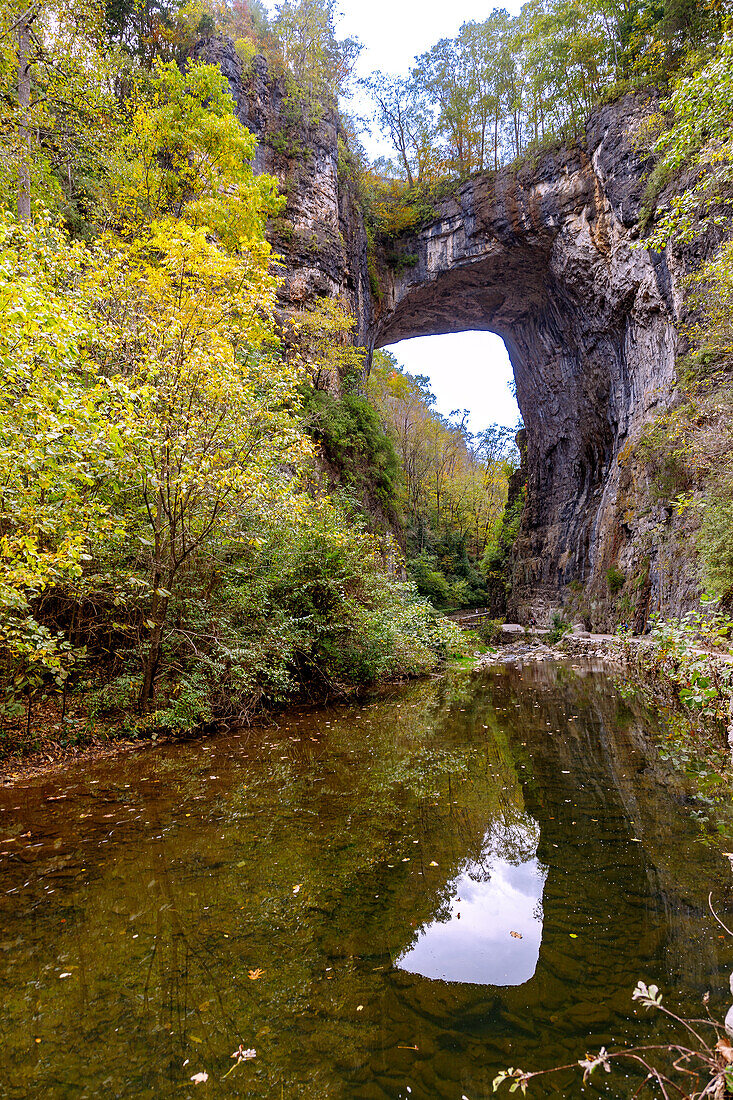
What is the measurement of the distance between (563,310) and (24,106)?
24844 mm

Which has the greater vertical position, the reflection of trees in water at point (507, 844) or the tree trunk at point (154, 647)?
the tree trunk at point (154, 647)

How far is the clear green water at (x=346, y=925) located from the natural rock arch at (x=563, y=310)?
695 inches

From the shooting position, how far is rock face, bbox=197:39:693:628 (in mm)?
20375

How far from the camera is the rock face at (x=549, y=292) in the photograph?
20.4 metres

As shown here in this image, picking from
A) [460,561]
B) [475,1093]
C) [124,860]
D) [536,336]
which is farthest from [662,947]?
[460,561]

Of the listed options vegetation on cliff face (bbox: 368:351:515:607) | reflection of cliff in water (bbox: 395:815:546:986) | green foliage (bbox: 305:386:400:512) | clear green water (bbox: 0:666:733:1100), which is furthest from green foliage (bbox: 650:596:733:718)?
vegetation on cliff face (bbox: 368:351:515:607)

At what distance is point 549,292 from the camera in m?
27.8

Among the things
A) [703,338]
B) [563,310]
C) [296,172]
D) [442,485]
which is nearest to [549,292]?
[563,310]

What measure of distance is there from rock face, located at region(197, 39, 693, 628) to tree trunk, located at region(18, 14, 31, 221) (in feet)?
37.2

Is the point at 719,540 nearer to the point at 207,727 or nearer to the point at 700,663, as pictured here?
the point at 700,663

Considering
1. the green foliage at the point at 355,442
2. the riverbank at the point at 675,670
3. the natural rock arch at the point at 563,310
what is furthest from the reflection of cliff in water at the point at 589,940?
the natural rock arch at the point at 563,310

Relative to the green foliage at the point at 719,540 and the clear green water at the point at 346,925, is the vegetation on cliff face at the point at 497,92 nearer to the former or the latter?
the green foliage at the point at 719,540

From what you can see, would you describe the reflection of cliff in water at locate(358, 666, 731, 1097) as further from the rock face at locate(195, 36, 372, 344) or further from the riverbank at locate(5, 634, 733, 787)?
the rock face at locate(195, 36, 372, 344)

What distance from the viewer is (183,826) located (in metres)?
4.39
